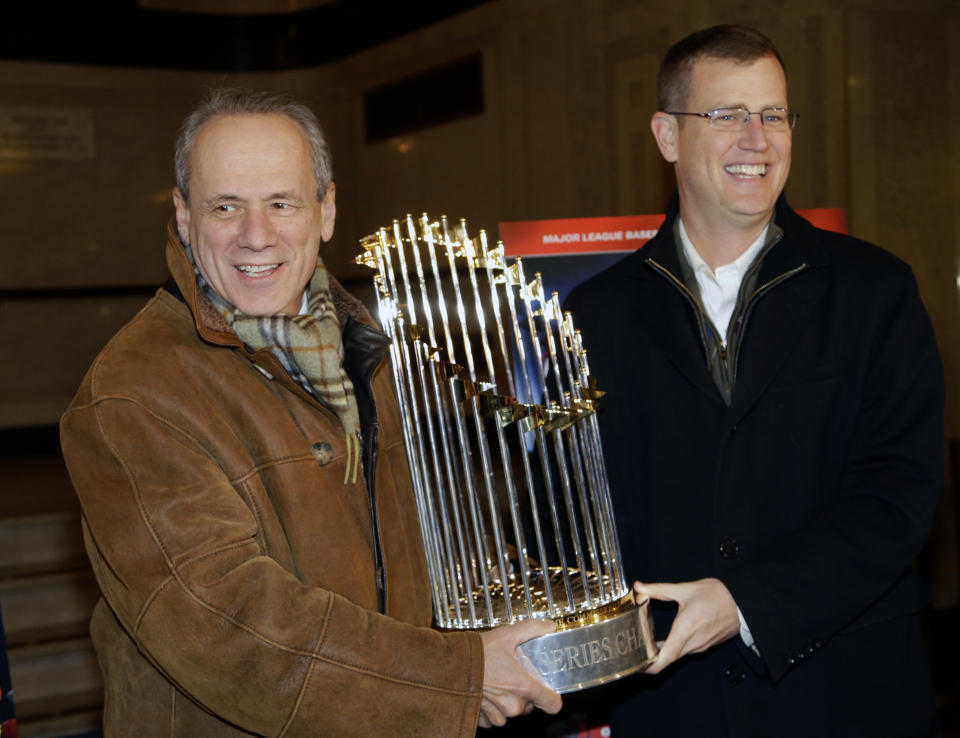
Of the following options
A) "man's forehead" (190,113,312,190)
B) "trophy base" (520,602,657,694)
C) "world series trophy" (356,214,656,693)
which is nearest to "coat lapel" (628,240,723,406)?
"world series trophy" (356,214,656,693)

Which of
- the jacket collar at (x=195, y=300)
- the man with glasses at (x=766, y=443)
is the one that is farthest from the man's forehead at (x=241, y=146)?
the man with glasses at (x=766, y=443)

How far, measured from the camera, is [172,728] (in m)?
1.60

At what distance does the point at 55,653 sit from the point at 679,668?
2.76 meters

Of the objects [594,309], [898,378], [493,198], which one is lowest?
[898,378]

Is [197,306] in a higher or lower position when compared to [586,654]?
higher

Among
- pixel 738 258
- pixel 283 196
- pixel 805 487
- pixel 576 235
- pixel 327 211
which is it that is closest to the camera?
pixel 283 196

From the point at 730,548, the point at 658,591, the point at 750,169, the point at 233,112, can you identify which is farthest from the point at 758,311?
the point at 233,112

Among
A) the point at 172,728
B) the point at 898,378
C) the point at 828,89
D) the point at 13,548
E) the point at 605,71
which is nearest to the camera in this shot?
the point at 172,728

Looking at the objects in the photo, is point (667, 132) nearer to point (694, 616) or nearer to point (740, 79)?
point (740, 79)

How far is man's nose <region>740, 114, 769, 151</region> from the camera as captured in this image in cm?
199

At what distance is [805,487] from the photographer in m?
1.93

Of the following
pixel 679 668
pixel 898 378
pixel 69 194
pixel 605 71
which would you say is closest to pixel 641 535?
pixel 679 668

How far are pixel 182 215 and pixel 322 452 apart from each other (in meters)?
0.44

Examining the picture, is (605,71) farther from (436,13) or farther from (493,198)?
(436,13)
